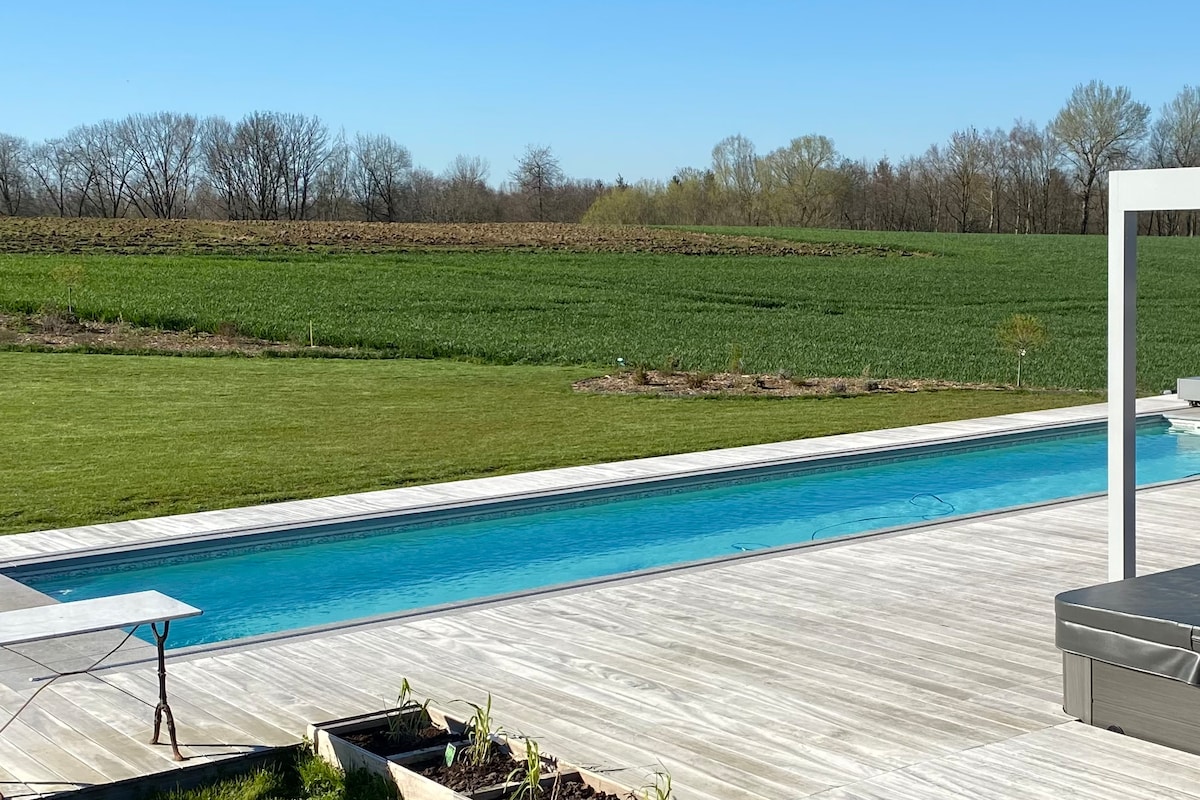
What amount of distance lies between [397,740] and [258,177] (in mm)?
55741

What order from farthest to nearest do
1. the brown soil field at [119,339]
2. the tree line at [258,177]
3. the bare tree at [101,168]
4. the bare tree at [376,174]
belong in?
the bare tree at [376,174]
the bare tree at [101,168]
the tree line at [258,177]
the brown soil field at [119,339]

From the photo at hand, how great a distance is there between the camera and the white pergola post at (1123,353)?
4676 mm

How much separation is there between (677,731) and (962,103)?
152 feet

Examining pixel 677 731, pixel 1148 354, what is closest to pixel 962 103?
pixel 1148 354

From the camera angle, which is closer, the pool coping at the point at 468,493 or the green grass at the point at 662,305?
the pool coping at the point at 468,493

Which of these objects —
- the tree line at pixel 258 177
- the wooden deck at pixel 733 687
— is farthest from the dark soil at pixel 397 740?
the tree line at pixel 258 177

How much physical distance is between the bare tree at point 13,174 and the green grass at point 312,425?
38.5 m

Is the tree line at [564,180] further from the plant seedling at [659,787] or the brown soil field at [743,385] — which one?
the plant seedling at [659,787]

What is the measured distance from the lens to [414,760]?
12.8 ft

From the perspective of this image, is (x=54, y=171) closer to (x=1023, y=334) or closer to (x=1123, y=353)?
(x=1023, y=334)

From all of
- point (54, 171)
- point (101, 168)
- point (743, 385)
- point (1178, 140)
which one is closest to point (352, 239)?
point (743, 385)

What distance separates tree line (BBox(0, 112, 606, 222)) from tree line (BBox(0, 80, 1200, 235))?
0.06 metres

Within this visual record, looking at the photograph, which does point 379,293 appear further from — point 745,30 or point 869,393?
point 745,30

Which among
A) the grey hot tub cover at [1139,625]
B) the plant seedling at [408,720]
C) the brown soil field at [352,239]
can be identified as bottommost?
the plant seedling at [408,720]
